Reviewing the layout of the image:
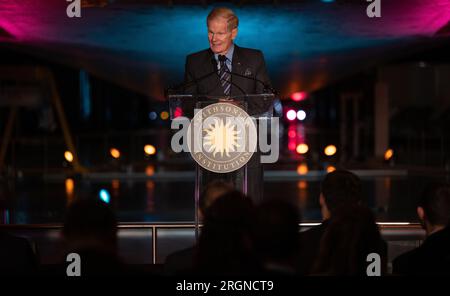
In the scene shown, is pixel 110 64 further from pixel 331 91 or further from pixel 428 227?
pixel 331 91

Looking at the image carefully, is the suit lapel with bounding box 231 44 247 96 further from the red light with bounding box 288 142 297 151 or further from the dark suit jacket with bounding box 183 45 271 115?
the red light with bounding box 288 142 297 151

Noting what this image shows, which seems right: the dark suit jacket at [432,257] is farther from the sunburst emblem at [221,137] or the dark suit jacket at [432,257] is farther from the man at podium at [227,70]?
→ the man at podium at [227,70]

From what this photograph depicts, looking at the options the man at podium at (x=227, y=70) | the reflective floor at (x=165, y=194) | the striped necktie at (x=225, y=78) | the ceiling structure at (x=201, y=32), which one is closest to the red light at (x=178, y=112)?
the man at podium at (x=227, y=70)

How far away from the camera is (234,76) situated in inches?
206

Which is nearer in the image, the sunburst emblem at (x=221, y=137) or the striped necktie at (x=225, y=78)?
the sunburst emblem at (x=221, y=137)

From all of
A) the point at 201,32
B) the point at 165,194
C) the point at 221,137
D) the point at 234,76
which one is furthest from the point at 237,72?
the point at 165,194

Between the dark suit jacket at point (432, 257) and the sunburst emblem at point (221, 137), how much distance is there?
52.8 inches

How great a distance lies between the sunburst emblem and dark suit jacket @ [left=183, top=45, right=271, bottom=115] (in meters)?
0.61

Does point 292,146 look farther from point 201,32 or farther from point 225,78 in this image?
point 225,78

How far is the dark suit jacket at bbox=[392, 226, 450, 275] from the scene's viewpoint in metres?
3.64

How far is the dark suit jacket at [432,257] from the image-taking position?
364cm

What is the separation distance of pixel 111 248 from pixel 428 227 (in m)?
1.67

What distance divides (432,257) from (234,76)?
6.83ft
